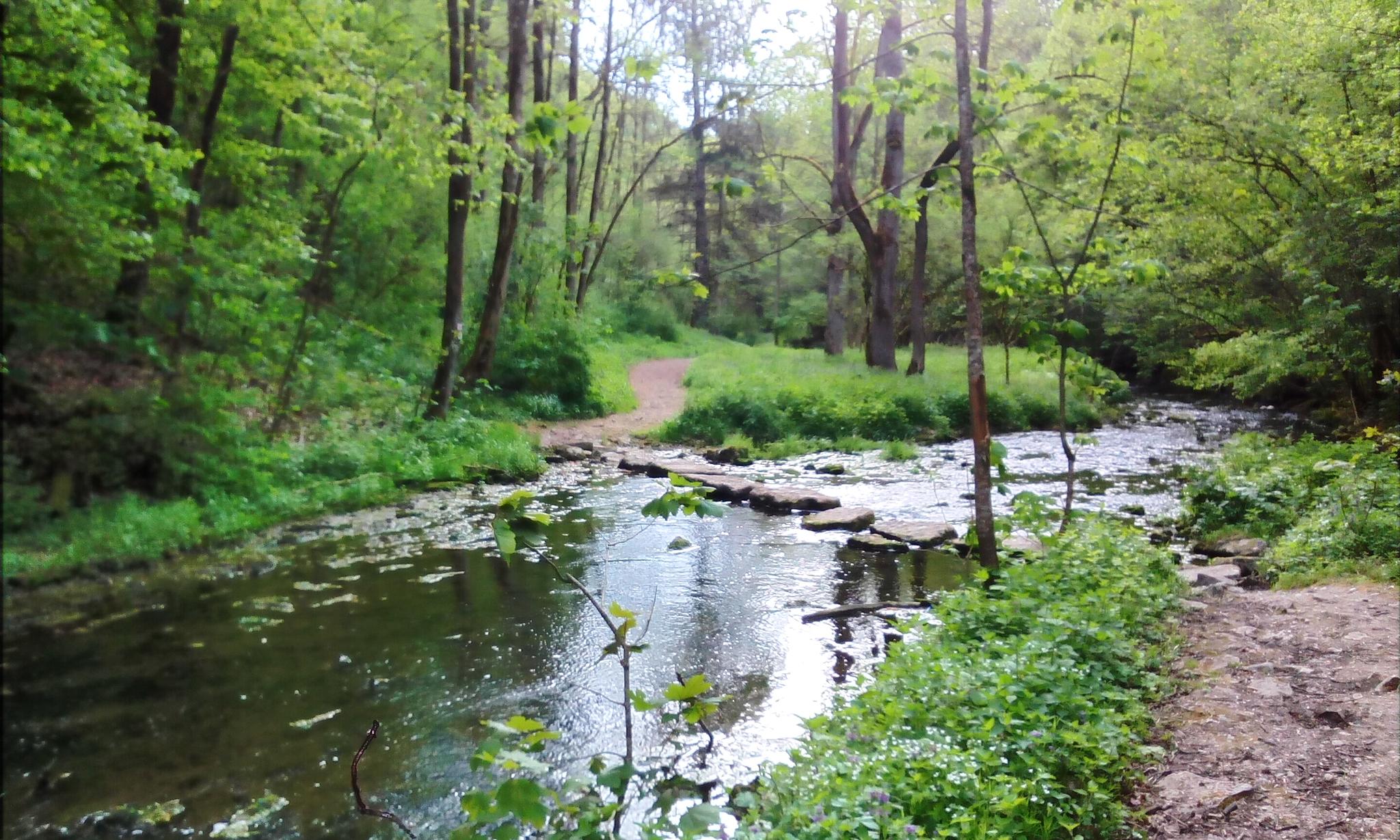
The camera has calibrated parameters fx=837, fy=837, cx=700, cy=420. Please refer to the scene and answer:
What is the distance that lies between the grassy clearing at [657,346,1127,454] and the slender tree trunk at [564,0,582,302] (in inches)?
161

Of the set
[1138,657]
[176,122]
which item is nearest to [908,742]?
[1138,657]

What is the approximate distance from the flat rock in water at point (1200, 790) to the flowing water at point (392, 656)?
1.81 meters

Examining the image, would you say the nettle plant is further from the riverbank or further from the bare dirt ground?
the bare dirt ground

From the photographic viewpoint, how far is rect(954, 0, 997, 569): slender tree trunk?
5.84m

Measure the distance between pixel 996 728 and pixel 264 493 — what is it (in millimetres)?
8379

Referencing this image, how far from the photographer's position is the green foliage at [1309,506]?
6.29 m

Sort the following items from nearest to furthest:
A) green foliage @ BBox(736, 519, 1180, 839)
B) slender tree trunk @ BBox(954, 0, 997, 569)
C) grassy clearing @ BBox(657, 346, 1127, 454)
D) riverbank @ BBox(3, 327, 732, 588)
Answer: green foliage @ BBox(736, 519, 1180, 839)
riverbank @ BBox(3, 327, 732, 588)
slender tree trunk @ BBox(954, 0, 997, 569)
grassy clearing @ BBox(657, 346, 1127, 454)

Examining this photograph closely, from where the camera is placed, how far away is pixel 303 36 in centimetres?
1088

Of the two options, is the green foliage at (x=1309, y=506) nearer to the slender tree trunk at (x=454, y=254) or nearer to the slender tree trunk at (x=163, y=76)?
the slender tree trunk at (x=454, y=254)

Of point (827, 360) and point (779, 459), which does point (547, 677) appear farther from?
point (827, 360)

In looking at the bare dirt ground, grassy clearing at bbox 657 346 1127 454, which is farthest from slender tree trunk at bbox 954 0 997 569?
grassy clearing at bbox 657 346 1127 454

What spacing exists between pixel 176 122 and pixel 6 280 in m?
11.5

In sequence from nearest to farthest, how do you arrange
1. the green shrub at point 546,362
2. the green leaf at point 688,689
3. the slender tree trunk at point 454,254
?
the green leaf at point 688,689, the slender tree trunk at point 454,254, the green shrub at point 546,362

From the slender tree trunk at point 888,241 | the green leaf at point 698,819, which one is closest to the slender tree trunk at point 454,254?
the slender tree trunk at point 888,241
